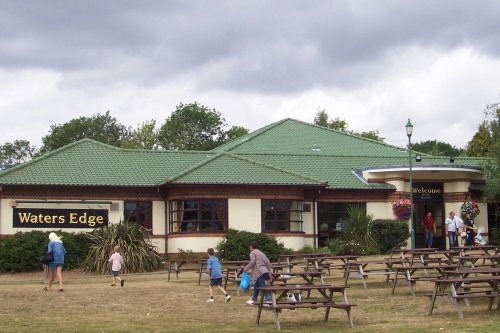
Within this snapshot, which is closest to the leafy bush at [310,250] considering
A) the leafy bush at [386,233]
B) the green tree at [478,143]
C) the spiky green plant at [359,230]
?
the spiky green plant at [359,230]

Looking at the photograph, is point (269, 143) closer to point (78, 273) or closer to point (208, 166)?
point (208, 166)

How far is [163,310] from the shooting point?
16.4 m

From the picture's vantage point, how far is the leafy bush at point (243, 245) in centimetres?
2984

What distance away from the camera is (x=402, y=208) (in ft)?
111

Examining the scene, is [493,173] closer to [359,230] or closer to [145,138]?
[359,230]

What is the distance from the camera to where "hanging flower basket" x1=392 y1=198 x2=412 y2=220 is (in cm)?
3397

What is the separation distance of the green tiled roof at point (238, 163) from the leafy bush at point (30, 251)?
218 centimetres

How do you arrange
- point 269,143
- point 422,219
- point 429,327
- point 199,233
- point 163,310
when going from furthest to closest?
point 269,143, point 422,219, point 199,233, point 163,310, point 429,327

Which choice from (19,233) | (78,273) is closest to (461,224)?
(78,273)

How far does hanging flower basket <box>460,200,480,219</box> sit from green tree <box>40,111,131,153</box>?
161 feet

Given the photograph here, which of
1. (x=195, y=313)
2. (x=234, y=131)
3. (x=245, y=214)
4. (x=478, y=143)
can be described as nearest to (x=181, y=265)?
(x=245, y=214)

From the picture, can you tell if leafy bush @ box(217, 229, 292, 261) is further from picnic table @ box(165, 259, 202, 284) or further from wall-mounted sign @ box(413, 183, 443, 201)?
wall-mounted sign @ box(413, 183, 443, 201)

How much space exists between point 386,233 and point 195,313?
17872mm

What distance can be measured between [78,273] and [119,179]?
4652mm
